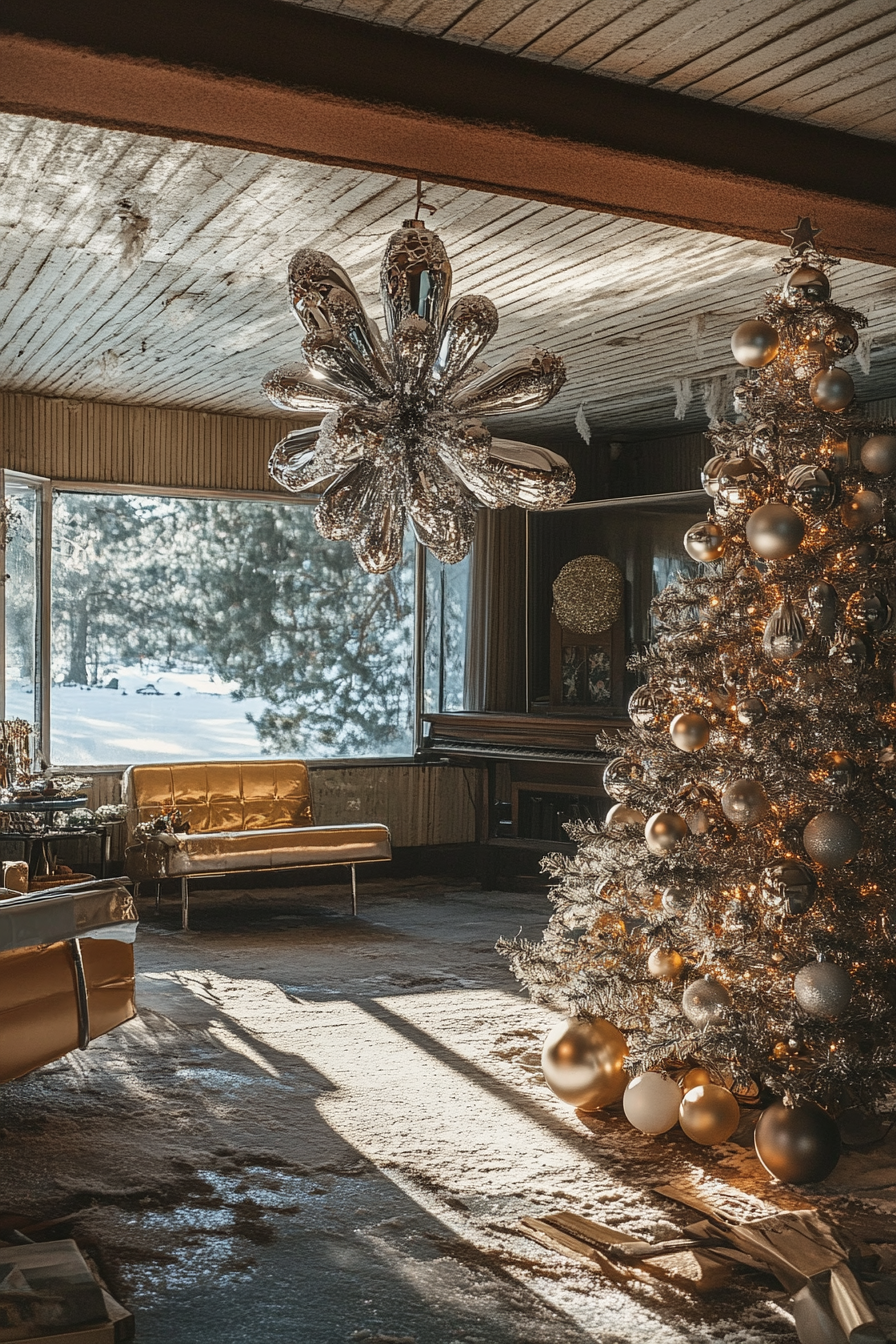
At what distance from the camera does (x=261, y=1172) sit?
133 inches

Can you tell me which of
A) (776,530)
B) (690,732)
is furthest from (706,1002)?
(776,530)

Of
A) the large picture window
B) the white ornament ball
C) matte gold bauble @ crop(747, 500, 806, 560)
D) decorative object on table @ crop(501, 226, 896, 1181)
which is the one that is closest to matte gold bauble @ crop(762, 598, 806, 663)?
decorative object on table @ crop(501, 226, 896, 1181)

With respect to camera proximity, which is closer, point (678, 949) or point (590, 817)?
point (678, 949)

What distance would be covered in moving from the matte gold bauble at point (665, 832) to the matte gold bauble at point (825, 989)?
0.53 meters

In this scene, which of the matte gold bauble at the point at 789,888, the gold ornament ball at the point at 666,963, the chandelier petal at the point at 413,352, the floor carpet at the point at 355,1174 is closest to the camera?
the floor carpet at the point at 355,1174

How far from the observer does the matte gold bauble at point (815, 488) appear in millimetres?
3500

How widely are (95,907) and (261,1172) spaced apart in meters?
0.92

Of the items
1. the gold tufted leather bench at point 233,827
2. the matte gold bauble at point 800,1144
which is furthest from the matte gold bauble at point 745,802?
the gold tufted leather bench at point 233,827

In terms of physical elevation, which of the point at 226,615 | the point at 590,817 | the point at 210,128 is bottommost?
the point at 590,817

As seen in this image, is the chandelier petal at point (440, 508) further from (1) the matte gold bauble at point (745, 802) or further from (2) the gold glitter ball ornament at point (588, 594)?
(2) the gold glitter ball ornament at point (588, 594)

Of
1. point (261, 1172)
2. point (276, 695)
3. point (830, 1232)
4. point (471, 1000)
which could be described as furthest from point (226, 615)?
point (830, 1232)

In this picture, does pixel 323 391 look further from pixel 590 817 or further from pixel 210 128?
pixel 590 817

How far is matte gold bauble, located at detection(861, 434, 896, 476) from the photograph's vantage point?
3590mm

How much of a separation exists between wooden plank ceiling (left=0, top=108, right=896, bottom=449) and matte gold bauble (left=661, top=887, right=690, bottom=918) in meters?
2.02
